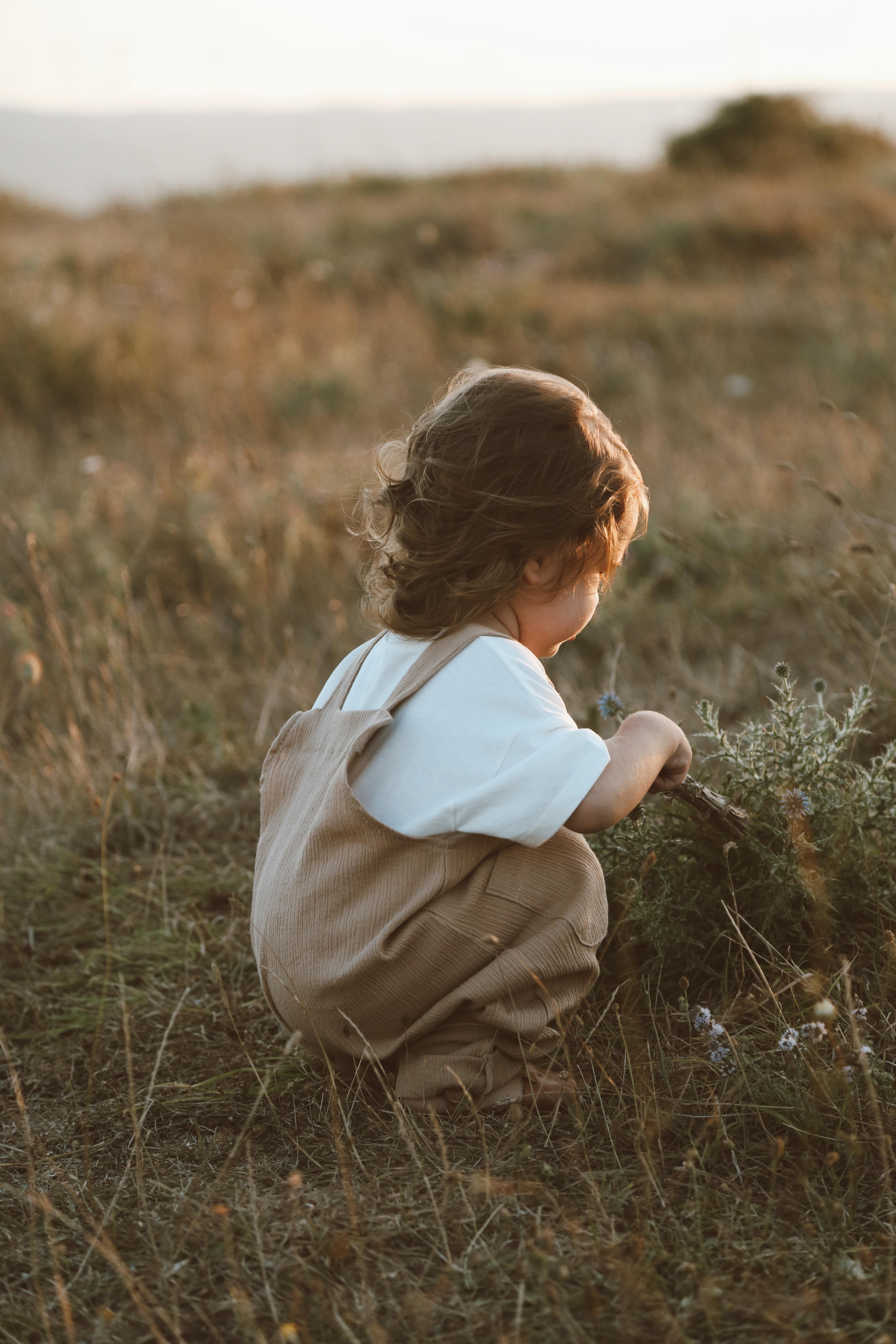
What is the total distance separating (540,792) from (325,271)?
375 inches

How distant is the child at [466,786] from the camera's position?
172 cm

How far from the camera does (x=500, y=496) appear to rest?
178 centimetres

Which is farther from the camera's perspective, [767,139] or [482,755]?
[767,139]

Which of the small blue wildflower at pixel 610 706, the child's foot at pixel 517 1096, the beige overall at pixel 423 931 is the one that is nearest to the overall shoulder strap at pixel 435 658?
the beige overall at pixel 423 931

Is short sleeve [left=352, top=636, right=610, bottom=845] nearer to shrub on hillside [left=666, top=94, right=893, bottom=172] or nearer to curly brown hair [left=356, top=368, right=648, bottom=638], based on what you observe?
curly brown hair [left=356, top=368, right=648, bottom=638]

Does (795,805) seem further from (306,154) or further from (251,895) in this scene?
(306,154)

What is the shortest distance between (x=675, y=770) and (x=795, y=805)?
0.22 metres

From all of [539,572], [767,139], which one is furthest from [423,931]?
[767,139]

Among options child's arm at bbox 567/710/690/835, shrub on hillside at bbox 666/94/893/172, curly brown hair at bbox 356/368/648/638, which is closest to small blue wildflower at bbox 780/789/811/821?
child's arm at bbox 567/710/690/835

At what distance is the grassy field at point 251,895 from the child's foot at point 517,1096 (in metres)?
0.03

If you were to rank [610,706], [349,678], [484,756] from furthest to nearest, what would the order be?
1. [610,706]
2. [349,678]
3. [484,756]

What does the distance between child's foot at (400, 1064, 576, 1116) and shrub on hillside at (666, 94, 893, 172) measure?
1491 cm

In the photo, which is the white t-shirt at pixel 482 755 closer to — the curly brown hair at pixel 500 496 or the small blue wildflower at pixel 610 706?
the curly brown hair at pixel 500 496

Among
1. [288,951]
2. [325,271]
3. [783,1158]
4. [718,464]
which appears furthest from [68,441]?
[783,1158]
